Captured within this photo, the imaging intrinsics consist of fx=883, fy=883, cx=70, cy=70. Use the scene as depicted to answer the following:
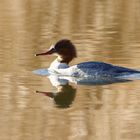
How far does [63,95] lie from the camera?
38.7 feet

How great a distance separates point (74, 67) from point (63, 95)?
4.66ft

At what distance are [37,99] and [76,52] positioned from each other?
2.56 metres

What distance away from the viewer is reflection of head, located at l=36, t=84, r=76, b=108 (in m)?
11.2

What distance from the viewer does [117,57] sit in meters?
14.1

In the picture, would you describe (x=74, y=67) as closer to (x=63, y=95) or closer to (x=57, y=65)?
(x=57, y=65)

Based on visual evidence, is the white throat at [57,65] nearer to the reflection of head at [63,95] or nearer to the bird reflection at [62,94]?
the bird reflection at [62,94]

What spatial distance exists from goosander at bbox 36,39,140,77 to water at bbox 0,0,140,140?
0.31 metres

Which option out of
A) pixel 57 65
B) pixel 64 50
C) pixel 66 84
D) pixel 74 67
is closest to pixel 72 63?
pixel 64 50

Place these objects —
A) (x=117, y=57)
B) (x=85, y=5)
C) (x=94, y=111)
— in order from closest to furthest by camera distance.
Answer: (x=94, y=111), (x=117, y=57), (x=85, y=5)

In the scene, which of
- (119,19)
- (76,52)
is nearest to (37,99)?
(76,52)

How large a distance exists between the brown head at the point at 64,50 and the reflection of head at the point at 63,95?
4.52 feet

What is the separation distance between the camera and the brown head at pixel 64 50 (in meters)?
13.6

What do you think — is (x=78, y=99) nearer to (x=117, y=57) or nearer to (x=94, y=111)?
(x=94, y=111)

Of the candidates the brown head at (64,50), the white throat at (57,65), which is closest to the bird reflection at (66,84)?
the white throat at (57,65)
